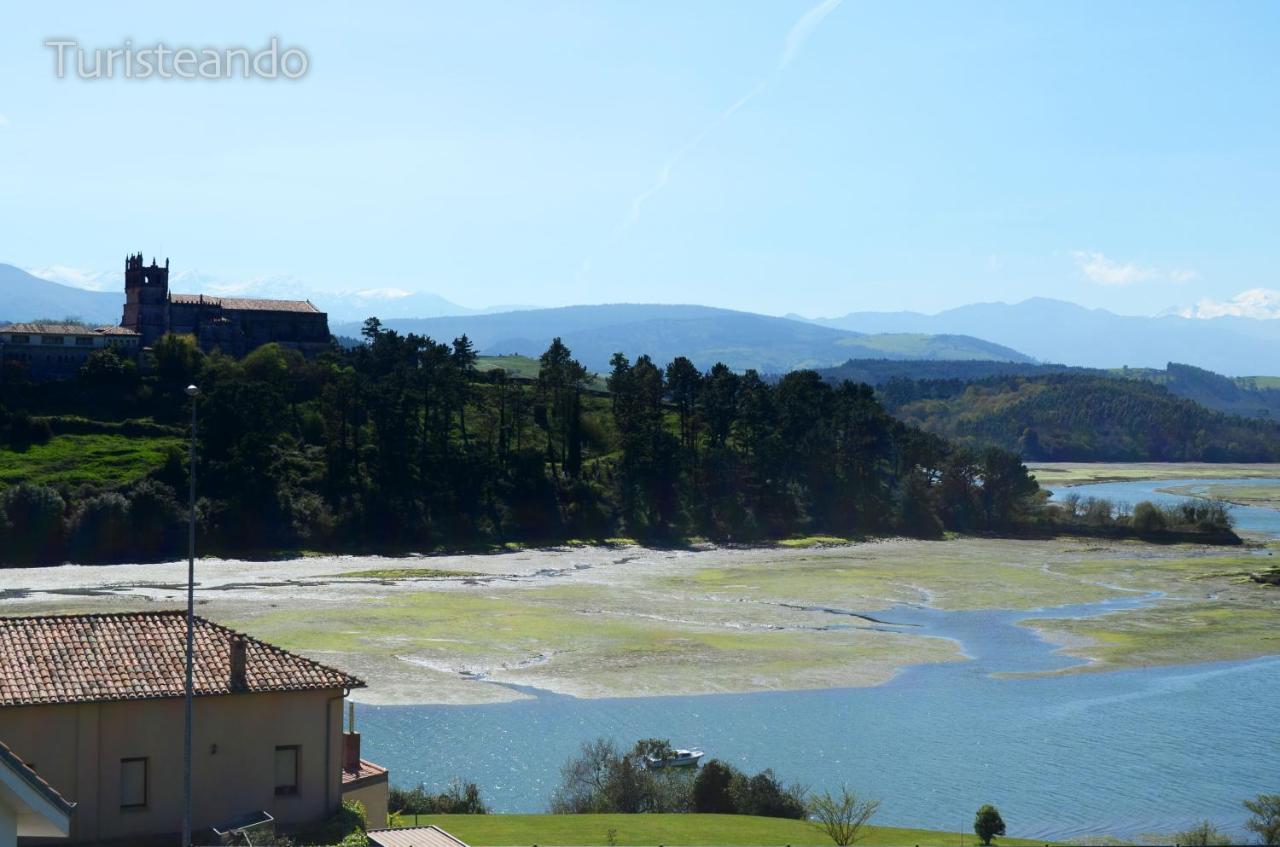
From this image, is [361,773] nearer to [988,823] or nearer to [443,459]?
[988,823]

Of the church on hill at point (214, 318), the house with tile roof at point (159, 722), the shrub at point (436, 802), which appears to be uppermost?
the church on hill at point (214, 318)

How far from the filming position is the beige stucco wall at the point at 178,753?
25062 mm

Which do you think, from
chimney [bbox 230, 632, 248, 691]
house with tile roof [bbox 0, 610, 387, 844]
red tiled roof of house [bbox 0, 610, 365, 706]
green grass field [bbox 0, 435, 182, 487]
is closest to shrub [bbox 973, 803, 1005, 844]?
house with tile roof [bbox 0, 610, 387, 844]

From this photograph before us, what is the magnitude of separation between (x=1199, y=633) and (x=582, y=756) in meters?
42.3

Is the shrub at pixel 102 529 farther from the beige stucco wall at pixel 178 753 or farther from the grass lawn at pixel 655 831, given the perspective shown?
the beige stucco wall at pixel 178 753

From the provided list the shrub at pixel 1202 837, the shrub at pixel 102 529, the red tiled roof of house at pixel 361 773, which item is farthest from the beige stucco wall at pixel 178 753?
the shrub at pixel 102 529

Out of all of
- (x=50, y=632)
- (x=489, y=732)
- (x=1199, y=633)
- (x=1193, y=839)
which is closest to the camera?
(x=50, y=632)

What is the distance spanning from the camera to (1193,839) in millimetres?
32625

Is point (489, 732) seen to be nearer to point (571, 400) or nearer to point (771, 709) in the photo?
point (771, 709)

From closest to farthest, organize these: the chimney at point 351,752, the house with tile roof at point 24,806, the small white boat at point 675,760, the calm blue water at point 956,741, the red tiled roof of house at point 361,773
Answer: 1. the house with tile roof at point 24,806
2. the red tiled roof of house at point 361,773
3. the chimney at point 351,752
4. the calm blue water at point 956,741
5. the small white boat at point 675,760

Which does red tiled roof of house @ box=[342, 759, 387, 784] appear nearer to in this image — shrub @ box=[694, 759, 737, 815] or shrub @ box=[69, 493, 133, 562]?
shrub @ box=[694, 759, 737, 815]

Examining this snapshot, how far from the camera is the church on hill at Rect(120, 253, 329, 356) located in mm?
131125

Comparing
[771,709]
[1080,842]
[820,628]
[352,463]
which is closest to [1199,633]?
[820,628]

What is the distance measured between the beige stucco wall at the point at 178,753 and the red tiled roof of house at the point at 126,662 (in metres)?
0.28
